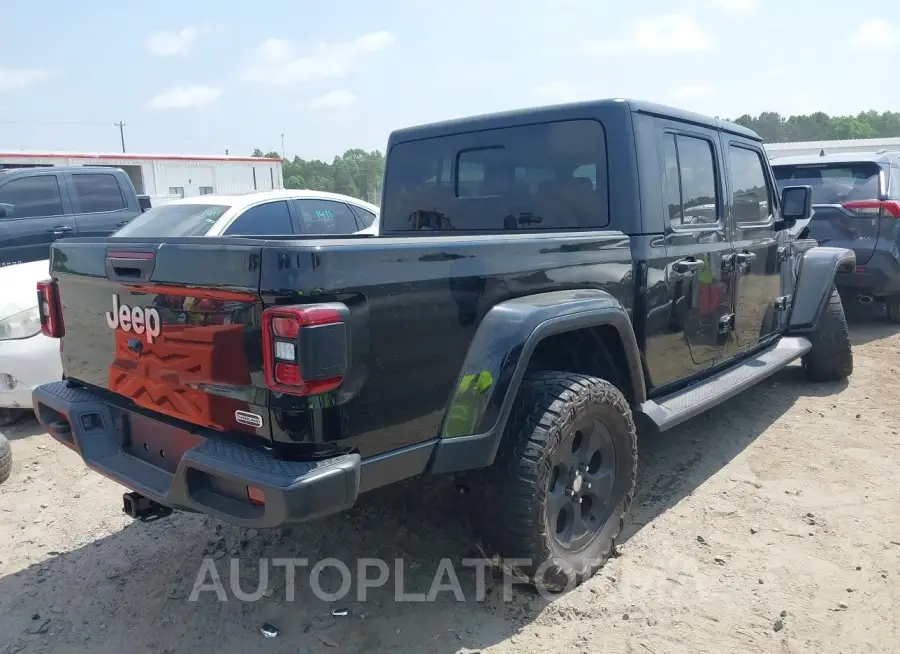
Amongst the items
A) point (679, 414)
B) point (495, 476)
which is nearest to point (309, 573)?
point (495, 476)

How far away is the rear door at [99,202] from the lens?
28.8 feet

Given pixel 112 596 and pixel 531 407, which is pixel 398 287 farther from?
pixel 112 596

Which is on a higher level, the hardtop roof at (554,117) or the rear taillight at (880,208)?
the hardtop roof at (554,117)

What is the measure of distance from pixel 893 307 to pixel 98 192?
9428 millimetres

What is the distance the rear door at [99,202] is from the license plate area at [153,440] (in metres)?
6.57

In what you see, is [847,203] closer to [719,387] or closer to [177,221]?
[719,387]

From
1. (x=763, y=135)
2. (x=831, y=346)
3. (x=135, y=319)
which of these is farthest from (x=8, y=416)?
(x=763, y=135)

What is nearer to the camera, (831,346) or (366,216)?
(831,346)

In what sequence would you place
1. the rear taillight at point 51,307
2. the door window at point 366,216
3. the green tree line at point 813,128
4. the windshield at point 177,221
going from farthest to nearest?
1. the green tree line at point 813,128
2. the door window at point 366,216
3. the windshield at point 177,221
4. the rear taillight at point 51,307

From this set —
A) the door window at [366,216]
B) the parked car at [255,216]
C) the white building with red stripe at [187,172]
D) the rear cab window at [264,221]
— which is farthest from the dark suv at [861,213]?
the white building with red stripe at [187,172]

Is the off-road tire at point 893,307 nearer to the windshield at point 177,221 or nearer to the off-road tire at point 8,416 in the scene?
the windshield at point 177,221

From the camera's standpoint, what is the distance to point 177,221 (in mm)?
6766

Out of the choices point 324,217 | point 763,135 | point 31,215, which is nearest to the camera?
point 324,217

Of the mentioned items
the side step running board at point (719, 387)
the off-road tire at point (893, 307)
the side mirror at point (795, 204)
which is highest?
the side mirror at point (795, 204)
